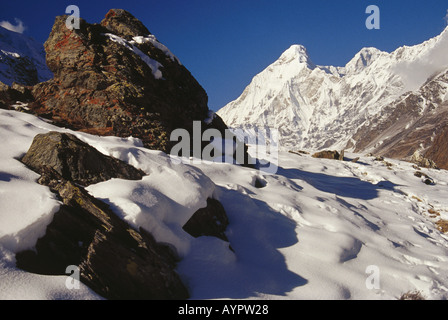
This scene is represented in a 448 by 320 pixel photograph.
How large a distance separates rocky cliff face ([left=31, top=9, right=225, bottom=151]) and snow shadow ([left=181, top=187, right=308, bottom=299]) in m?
4.98

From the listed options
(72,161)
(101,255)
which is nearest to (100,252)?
(101,255)

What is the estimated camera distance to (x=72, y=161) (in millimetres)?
7250

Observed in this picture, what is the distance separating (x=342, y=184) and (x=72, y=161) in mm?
17394

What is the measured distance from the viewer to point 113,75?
1367cm

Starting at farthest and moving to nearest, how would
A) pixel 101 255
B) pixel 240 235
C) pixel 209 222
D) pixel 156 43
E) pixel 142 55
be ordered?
pixel 156 43 < pixel 142 55 < pixel 240 235 < pixel 209 222 < pixel 101 255

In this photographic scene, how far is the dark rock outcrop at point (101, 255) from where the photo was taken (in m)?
4.78

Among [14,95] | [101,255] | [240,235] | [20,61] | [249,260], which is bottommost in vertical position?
[249,260]

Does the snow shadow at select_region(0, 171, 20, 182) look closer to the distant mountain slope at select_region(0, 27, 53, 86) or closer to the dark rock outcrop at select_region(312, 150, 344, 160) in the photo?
the dark rock outcrop at select_region(312, 150, 344, 160)

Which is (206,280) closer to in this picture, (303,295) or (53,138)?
(303,295)

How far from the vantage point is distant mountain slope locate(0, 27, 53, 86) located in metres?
69.7

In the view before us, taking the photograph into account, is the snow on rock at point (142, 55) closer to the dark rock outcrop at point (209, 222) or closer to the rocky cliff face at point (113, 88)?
the rocky cliff face at point (113, 88)

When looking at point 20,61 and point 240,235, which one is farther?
point 20,61

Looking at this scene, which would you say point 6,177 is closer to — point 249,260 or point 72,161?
point 72,161
